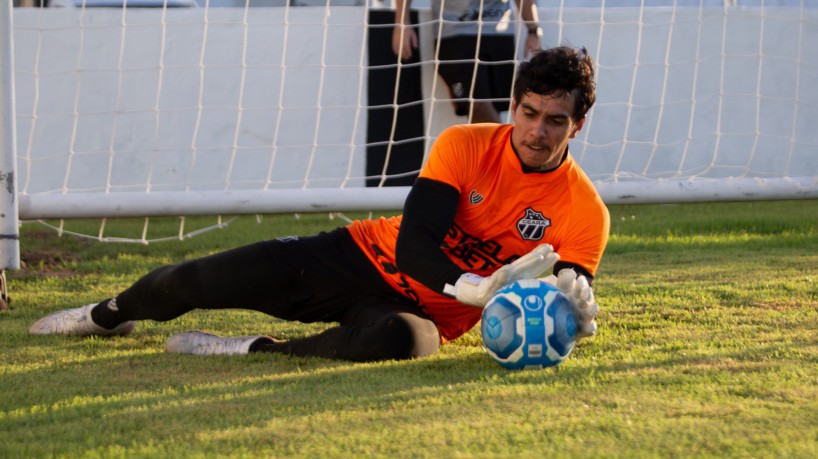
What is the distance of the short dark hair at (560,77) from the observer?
11.5ft

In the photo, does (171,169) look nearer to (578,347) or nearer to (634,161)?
(634,161)

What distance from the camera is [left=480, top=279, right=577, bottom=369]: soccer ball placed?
10.8ft

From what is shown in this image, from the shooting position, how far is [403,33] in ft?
20.9

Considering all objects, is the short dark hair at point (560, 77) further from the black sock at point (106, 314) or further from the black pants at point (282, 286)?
the black sock at point (106, 314)

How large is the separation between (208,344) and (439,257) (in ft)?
3.02

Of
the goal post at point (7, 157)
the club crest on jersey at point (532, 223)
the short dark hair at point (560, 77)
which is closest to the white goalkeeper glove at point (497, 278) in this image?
the club crest on jersey at point (532, 223)

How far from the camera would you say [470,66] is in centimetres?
640

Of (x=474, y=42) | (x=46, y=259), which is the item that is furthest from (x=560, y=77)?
(x=46, y=259)

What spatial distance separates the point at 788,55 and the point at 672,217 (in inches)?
79.9

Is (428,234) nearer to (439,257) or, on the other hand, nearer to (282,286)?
(439,257)

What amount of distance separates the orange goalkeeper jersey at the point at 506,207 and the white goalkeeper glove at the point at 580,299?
0.65 feet

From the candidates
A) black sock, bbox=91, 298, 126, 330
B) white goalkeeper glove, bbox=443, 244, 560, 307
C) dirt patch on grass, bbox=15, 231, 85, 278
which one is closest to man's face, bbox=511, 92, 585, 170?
white goalkeeper glove, bbox=443, 244, 560, 307

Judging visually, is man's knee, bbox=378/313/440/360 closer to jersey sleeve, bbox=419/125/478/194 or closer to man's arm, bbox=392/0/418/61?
jersey sleeve, bbox=419/125/478/194

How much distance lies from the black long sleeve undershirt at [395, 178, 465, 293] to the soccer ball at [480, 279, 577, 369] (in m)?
0.20
